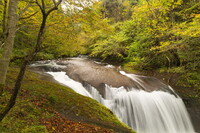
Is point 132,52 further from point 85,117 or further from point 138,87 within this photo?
point 85,117

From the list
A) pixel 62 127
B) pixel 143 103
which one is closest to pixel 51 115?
pixel 62 127

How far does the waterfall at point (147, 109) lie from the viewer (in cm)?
641

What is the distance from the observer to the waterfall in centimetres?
641

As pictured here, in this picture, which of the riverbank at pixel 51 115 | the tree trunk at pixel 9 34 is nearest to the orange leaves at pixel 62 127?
the riverbank at pixel 51 115

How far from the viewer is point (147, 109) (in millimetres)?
6824

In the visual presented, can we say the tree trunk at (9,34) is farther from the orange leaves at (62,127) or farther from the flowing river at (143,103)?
Answer: the flowing river at (143,103)

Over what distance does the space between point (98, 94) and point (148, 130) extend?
321 centimetres

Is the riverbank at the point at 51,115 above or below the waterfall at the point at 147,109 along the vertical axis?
above

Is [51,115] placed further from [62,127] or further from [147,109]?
[147,109]

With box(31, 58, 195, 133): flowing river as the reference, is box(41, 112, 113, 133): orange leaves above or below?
above

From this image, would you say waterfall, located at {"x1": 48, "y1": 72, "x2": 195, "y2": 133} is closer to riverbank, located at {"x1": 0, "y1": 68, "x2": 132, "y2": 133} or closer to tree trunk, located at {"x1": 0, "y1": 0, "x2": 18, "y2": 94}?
riverbank, located at {"x1": 0, "y1": 68, "x2": 132, "y2": 133}

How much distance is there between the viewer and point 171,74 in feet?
32.1

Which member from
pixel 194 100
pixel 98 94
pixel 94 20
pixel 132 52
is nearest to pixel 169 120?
pixel 194 100

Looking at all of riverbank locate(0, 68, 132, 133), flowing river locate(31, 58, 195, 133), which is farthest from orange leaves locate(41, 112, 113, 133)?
flowing river locate(31, 58, 195, 133)
